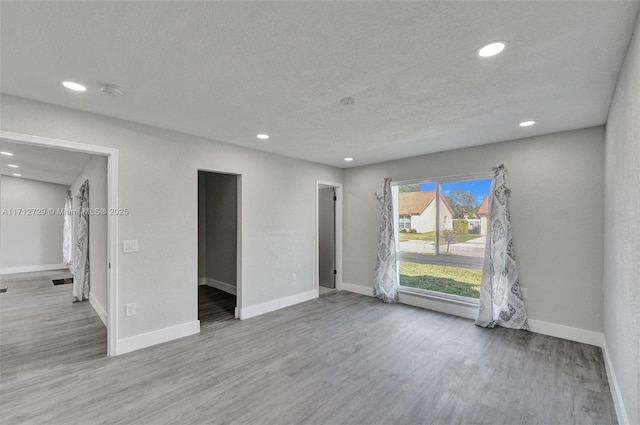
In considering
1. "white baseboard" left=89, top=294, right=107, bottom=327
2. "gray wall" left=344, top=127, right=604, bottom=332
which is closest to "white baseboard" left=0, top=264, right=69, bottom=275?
"white baseboard" left=89, top=294, right=107, bottom=327

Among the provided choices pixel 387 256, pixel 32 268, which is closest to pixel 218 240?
pixel 387 256

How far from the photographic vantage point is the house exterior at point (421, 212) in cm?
442

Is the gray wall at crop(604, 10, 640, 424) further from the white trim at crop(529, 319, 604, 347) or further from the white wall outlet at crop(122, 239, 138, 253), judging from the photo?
the white wall outlet at crop(122, 239, 138, 253)

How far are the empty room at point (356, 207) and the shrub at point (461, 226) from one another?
0.18 feet

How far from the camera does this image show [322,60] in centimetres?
186

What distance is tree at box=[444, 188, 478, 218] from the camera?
4195 mm

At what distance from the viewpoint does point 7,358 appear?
2.86 m

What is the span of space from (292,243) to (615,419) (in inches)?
154

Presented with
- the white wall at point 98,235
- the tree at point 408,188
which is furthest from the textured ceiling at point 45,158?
the tree at point 408,188

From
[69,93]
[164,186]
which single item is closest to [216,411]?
[164,186]

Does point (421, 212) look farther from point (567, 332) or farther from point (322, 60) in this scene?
point (322, 60)

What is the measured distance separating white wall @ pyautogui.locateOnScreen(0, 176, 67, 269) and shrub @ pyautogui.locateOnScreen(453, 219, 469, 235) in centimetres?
1065

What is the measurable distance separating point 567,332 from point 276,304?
12.5 feet

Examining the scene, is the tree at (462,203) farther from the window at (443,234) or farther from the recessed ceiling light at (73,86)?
the recessed ceiling light at (73,86)
